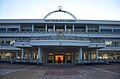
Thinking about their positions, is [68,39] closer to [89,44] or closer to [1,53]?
[89,44]

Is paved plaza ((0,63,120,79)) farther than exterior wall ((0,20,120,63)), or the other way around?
exterior wall ((0,20,120,63))

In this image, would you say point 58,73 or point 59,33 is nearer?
point 58,73

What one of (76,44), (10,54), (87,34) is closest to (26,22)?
(10,54)

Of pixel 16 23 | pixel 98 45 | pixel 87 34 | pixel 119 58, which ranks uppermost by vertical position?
pixel 16 23

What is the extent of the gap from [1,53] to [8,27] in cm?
717

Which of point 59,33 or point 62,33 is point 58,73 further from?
point 59,33

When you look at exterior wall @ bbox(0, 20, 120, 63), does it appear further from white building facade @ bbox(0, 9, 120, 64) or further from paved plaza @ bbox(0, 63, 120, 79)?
paved plaza @ bbox(0, 63, 120, 79)

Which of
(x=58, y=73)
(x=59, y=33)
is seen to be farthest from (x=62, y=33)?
(x=58, y=73)

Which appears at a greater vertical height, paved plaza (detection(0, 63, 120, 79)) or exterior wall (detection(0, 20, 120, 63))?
exterior wall (detection(0, 20, 120, 63))

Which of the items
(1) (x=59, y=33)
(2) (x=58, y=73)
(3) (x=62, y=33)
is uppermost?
(1) (x=59, y=33)

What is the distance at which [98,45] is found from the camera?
33094 millimetres

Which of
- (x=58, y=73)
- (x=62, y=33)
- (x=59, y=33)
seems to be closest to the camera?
(x=58, y=73)

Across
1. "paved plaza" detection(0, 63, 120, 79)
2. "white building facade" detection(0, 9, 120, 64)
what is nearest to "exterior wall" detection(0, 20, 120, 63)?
"white building facade" detection(0, 9, 120, 64)

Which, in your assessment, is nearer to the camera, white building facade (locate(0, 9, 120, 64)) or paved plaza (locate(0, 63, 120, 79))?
paved plaza (locate(0, 63, 120, 79))
